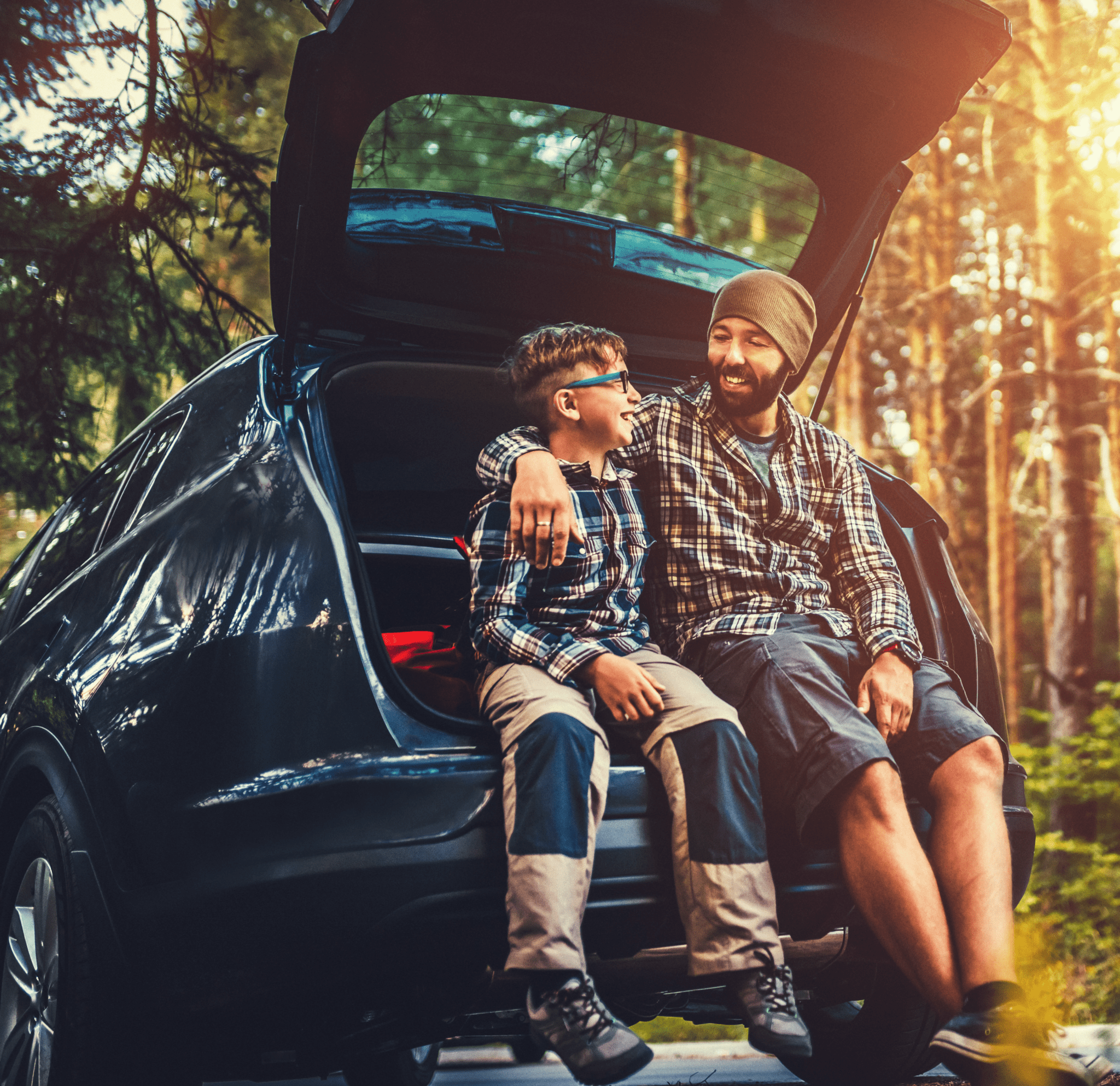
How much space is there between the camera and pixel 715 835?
6.50 ft

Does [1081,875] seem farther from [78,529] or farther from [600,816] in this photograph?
[78,529]

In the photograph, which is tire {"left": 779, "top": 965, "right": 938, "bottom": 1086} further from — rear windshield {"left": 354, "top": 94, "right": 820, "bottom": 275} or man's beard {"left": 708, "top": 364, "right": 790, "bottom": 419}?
rear windshield {"left": 354, "top": 94, "right": 820, "bottom": 275}

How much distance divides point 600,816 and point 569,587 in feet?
1.90

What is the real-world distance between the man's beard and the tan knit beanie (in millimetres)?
86

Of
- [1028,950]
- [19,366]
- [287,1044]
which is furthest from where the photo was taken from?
[19,366]

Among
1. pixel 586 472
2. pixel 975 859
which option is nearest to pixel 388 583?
pixel 586 472

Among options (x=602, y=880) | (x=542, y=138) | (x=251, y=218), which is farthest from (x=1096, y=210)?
(x=602, y=880)

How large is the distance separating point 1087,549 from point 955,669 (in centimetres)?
796

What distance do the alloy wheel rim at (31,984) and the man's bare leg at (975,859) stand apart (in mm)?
1726

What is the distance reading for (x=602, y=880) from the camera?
1966 millimetres

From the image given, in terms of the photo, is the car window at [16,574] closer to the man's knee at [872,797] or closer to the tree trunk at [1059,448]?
the man's knee at [872,797]

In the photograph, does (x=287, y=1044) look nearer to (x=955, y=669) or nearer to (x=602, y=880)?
(x=602, y=880)

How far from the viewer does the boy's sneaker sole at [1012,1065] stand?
183 cm

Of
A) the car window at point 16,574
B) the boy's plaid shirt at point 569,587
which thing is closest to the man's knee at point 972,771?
the boy's plaid shirt at point 569,587
